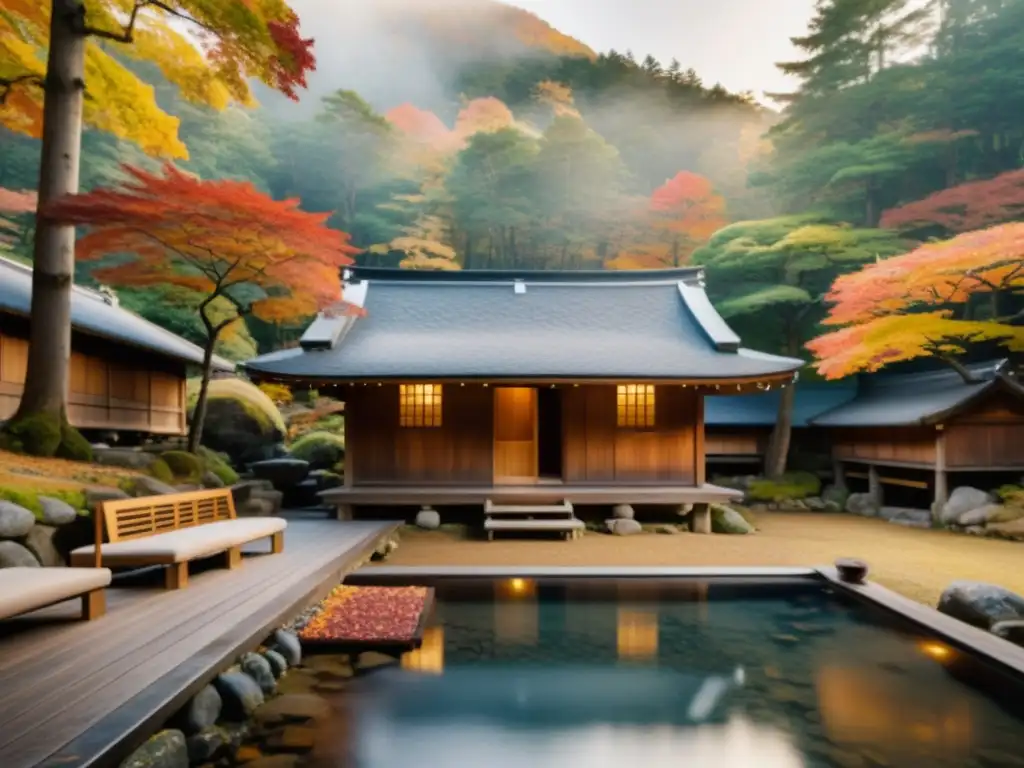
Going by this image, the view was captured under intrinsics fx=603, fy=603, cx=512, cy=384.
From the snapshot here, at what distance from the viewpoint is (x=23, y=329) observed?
11.5 meters

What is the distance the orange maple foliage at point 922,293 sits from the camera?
41.1ft

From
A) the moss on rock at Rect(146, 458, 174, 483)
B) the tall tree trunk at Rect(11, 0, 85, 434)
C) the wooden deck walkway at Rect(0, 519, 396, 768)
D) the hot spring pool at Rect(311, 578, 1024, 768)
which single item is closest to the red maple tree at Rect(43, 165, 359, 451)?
the tall tree trunk at Rect(11, 0, 85, 434)

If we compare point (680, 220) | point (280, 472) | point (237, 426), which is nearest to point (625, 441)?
point (280, 472)

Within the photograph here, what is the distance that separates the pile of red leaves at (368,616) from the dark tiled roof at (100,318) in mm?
8177

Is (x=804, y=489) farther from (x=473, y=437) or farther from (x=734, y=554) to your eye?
(x=473, y=437)

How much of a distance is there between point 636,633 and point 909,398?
43.9 ft

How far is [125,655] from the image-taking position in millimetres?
4152

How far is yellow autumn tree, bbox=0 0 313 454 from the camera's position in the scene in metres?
9.21

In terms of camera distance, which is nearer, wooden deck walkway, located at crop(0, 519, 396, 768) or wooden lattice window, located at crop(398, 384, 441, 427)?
wooden deck walkway, located at crop(0, 519, 396, 768)

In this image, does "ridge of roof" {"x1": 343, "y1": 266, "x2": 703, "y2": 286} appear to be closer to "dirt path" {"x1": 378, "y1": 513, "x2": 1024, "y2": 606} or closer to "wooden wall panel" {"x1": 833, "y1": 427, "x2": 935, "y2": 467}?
"wooden wall panel" {"x1": 833, "y1": 427, "x2": 935, "y2": 467}

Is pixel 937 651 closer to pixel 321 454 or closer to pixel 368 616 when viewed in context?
pixel 368 616

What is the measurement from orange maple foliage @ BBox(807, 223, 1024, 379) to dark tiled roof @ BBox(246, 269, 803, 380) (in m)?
2.46

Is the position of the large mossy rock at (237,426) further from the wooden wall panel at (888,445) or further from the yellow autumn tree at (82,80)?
the wooden wall panel at (888,445)

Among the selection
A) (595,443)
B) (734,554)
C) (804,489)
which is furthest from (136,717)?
(804,489)
